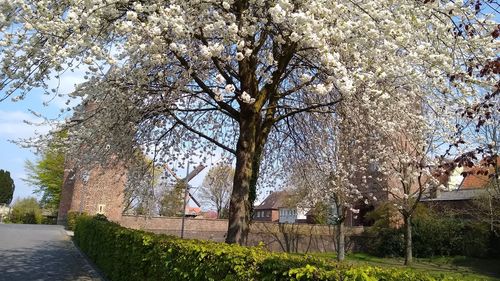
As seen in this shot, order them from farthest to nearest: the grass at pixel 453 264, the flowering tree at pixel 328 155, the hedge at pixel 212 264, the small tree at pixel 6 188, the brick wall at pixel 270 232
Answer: the small tree at pixel 6 188 → the brick wall at pixel 270 232 → the grass at pixel 453 264 → the flowering tree at pixel 328 155 → the hedge at pixel 212 264

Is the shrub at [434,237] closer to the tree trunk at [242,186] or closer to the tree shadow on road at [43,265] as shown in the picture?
the tree shadow on road at [43,265]

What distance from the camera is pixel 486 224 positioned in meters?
23.9

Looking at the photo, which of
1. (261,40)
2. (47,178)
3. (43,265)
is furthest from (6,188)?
(261,40)

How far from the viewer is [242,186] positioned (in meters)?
8.16

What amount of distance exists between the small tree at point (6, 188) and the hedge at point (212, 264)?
54931 millimetres

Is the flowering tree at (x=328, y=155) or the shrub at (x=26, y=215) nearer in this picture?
the flowering tree at (x=328, y=155)

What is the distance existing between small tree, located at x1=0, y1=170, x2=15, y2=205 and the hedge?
180 feet

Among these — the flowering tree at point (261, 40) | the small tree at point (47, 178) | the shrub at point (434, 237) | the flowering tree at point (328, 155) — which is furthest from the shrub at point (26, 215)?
the flowering tree at point (261, 40)

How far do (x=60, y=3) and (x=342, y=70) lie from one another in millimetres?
4095

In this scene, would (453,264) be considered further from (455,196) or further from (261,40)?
(261,40)

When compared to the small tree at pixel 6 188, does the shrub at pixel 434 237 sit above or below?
below

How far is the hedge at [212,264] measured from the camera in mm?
3578

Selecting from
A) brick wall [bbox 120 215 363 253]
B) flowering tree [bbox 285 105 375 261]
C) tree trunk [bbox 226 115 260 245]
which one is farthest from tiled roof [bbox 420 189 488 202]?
tree trunk [bbox 226 115 260 245]

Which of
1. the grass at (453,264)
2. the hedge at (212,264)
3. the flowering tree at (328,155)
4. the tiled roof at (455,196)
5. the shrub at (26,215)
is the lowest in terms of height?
the grass at (453,264)
